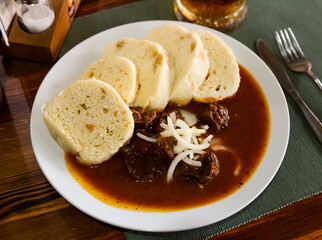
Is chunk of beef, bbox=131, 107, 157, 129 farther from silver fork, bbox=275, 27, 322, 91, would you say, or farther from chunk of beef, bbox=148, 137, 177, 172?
silver fork, bbox=275, 27, 322, 91

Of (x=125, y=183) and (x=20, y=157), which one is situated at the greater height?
(x=125, y=183)

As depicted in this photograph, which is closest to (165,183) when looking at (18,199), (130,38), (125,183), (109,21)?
(125,183)

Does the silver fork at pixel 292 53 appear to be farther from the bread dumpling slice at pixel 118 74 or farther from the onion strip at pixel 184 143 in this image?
the bread dumpling slice at pixel 118 74

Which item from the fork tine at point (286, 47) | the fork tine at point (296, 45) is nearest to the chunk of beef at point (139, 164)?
the fork tine at point (286, 47)

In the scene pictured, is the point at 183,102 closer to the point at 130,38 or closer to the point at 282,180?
the point at 130,38

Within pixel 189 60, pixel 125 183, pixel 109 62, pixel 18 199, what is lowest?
pixel 18 199

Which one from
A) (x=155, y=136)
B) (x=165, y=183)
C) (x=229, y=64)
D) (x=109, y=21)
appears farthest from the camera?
(x=109, y=21)
